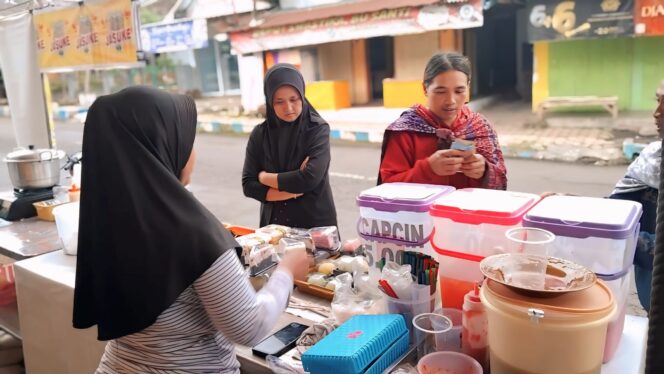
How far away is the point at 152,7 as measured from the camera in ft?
55.5

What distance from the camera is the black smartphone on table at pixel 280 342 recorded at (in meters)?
1.54

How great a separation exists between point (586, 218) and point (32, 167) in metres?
3.27

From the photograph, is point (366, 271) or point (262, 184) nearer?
point (366, 271)

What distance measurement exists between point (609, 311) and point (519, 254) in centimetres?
24

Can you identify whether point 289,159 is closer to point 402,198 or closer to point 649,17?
point 402,198

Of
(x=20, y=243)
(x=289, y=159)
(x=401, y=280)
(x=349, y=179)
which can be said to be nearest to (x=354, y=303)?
(x=401, y=280)

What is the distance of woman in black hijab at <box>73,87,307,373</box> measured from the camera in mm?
1271

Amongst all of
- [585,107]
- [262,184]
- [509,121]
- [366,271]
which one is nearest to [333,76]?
[509,121]

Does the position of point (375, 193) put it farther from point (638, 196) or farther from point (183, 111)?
point (638, 196)

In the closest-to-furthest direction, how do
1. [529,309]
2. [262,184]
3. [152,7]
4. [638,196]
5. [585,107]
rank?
[529,309]
[638,196]
[262,184]
[585,107]
[152,7]

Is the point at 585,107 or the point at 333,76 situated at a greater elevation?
the point at 333,76

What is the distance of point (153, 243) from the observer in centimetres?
128

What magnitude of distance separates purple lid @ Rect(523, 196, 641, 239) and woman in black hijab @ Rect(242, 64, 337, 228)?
4.56ft

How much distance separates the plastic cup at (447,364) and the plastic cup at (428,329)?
8cm
